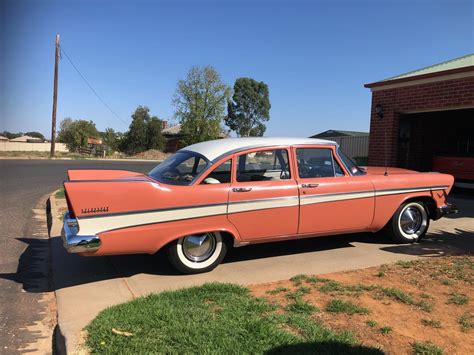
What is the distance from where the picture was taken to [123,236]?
4.47 meters

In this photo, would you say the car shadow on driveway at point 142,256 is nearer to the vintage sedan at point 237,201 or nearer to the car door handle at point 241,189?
the vintage sedan at point 237,201

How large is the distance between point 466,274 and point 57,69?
36.9m

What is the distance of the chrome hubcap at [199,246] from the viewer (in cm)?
489

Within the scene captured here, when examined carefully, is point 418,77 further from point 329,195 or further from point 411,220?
point 329,195

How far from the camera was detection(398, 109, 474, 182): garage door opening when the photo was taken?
11.8m

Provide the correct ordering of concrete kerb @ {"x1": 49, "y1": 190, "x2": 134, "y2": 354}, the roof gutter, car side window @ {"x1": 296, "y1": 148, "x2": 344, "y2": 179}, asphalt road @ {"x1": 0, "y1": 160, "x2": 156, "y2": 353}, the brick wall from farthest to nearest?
the brick wall, the roof gutter, car side window @ {"x1": 296, "y1": 148, "x2": 344, "y2": 179}, asphalt road @ {"x1": 0, "y1": 160, "x2": 156, "y2": 353}, concrete kerb @ {"x1": 49, "y1": 190, "x2": 134, "y2": 354}

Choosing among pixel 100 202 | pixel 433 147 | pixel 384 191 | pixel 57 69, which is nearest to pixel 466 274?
pixel 384 191

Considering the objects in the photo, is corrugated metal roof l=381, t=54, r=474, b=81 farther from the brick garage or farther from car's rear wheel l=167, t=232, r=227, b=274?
car's rear wheel l=167, t=232, r=227, b=274

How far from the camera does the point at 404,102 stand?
11.1 m

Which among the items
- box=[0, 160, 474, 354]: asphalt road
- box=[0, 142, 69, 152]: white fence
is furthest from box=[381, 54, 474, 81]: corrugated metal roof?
box=[0, 142, 69, 152]: white fence

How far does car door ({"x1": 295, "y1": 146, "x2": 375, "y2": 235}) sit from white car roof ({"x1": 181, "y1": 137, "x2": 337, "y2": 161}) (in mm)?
146

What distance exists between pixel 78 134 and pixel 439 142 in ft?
200

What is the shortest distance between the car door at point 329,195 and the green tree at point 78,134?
6021 centimetres

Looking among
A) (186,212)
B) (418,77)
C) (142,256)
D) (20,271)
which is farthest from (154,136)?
(186,212)
